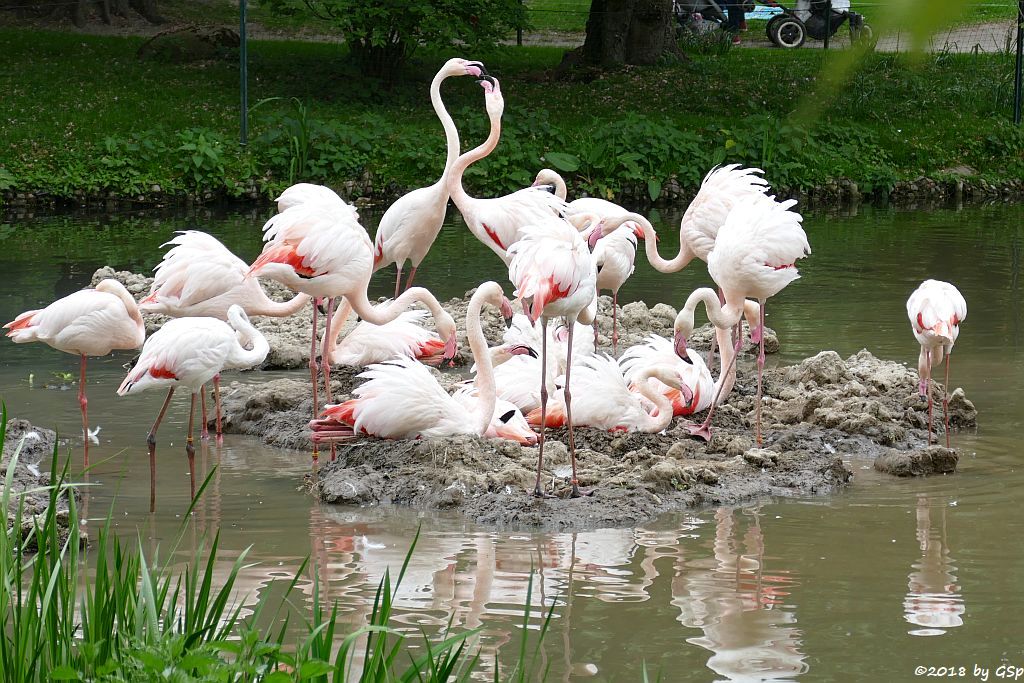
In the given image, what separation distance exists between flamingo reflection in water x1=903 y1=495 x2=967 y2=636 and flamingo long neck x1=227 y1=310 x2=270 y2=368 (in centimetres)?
317

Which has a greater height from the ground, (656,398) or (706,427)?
(656,398)

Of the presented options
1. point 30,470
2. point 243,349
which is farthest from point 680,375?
point 30,470

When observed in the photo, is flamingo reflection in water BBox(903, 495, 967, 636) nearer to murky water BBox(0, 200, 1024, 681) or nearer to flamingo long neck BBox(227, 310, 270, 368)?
murky water BBox(0, 200, 1024, 681)

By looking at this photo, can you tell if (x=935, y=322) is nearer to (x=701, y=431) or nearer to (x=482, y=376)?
(x=701, y=431)

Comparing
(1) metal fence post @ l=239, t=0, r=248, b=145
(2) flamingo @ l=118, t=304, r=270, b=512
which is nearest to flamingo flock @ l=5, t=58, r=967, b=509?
(2) flamingo @ l=118, t=304, r=270, b=512

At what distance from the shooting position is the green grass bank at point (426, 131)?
15.8 m

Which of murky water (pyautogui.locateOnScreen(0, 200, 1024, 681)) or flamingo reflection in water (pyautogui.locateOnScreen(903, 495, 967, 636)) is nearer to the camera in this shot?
murky water (pyautogui.locateOnScreen(0, 200, 1024, 681))

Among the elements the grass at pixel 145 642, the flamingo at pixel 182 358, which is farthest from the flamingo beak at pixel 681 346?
the grass at pixel 145 642

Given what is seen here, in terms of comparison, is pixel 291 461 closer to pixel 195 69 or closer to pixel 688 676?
pixel 688 676

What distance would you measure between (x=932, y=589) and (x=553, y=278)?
207 centimetres

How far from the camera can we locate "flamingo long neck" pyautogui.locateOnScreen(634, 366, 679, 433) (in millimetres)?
6375

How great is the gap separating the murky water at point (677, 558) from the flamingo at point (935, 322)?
413 millimetres

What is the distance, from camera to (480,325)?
22.1 feet

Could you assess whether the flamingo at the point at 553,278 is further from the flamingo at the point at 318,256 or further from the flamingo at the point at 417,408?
the flamingo at the point at 318,256
